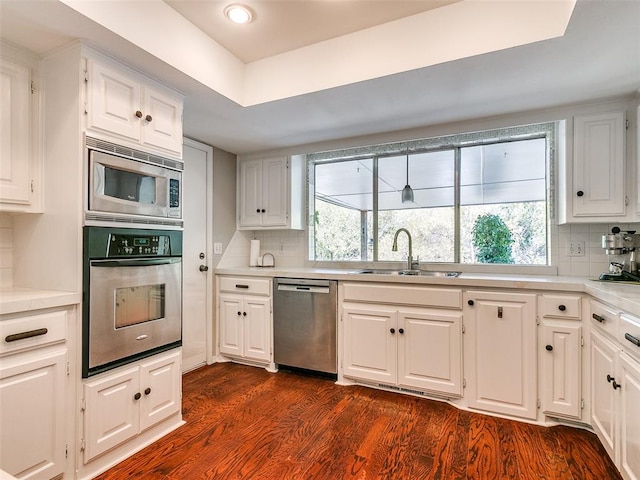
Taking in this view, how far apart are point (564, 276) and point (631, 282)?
479mm

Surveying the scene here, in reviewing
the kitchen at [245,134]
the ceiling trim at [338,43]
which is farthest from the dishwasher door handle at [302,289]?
the ceiling trim at [338,43]

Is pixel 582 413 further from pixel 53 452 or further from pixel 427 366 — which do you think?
pixel 53 452

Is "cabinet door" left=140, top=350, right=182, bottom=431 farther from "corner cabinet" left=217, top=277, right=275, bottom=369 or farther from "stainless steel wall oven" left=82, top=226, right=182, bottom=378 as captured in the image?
"corner cabinet" left=217, top=277, right=275, bottom=369

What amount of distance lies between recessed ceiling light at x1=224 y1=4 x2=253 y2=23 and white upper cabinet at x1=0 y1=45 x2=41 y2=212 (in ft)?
3.64

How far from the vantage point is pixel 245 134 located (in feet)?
10.6

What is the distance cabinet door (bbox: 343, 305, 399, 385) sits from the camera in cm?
268

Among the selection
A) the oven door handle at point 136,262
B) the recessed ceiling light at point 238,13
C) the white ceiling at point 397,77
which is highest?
the recessed ceiling light at point 238,13

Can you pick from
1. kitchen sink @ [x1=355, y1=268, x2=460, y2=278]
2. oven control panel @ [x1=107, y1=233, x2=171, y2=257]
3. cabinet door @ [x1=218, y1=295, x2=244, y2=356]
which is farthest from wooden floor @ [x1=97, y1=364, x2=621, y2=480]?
oven control panel @ [x1=107, y1=233, x2=171, y2=257]

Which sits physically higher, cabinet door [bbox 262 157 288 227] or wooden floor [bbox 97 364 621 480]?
cabinet door [bbox 262 157 288 227]

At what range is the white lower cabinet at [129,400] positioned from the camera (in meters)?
1.75

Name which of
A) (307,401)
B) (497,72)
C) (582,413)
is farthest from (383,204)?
(582,413)

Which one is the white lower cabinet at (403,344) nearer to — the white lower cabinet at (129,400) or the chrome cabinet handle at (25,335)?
the white lower cabinet at (129,400)

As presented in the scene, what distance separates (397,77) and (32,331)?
238 cm

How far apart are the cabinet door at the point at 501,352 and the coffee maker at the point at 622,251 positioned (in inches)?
24.2
